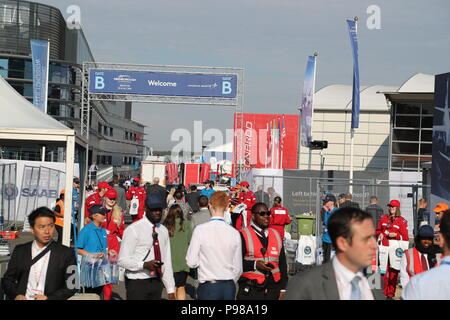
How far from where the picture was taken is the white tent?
893cm

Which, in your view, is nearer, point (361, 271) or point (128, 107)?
point (361, 271)

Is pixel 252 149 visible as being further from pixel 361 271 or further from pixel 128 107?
pixel 128 107

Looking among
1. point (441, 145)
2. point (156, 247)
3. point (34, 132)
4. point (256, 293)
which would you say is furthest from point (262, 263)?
point (441, 145)

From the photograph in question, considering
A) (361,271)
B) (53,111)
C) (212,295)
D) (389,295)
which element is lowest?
(389,295)

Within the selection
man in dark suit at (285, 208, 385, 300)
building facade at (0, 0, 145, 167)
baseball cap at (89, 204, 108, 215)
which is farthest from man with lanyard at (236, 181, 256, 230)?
building facade at (0, 0, 145, 167)

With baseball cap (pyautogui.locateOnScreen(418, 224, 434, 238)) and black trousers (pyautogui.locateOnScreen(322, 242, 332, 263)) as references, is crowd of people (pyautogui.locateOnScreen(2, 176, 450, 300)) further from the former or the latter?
black trousers (pyautogui.locateOnScreen(322, 242, 332, 263))

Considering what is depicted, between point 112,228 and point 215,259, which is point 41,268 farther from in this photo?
point 112,228

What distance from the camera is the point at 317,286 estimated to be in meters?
3.30

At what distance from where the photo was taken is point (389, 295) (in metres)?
11.4

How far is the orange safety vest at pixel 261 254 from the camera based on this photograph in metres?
6.53
